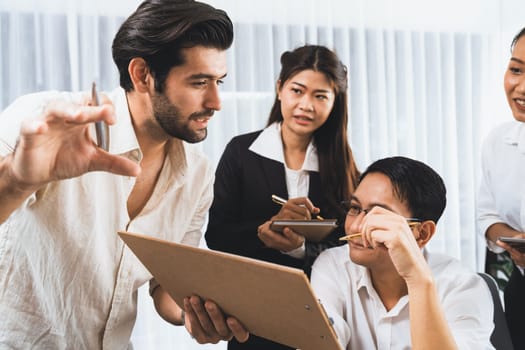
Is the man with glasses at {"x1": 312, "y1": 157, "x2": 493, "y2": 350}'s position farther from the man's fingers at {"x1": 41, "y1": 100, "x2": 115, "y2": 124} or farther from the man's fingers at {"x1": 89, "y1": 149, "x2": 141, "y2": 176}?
the man's fingers at {"x1": 41, "y1": 100, "x2": 115, "y2": 124}

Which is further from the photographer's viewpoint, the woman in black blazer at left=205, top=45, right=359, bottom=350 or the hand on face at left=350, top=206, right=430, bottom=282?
the woman in black blazer at left=205, top=45, right=359, bottom=350

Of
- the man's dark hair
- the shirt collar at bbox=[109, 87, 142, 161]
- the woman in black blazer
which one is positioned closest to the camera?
the shirt collar at bbox=[109, 87, 142, 161]

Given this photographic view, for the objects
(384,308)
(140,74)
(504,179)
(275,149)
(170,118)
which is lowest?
(384,308)

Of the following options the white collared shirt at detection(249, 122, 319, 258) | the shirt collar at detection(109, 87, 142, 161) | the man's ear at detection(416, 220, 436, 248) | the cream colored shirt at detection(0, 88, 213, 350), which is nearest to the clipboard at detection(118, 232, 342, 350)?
the cream colored shirt at detection(0, 88, 213, 350)

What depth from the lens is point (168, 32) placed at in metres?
1.46

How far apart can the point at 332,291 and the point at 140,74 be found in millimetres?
744

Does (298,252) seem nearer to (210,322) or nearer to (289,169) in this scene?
(289,169)

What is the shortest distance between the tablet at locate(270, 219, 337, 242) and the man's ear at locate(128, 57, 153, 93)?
610 mm

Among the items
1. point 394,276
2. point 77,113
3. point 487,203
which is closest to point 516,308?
point 487,203

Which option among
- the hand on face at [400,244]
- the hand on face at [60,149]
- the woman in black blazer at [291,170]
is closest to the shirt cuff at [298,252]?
the woman in black blazer at [291,170]

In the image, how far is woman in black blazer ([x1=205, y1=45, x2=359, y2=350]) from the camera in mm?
2143

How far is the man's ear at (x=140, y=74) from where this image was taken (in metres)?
1.49

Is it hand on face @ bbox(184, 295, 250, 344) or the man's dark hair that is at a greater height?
the man's dark hair

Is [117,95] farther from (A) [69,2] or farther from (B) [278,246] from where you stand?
(A) [69,2]
